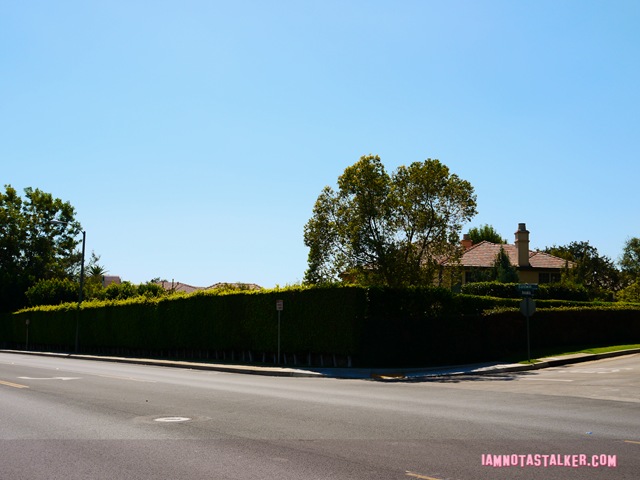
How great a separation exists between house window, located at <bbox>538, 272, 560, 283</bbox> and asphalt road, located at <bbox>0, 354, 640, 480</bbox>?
52.0 metres

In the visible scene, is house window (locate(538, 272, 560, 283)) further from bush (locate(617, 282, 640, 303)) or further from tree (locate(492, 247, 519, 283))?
tree (locate(492, 247, 519, 283))

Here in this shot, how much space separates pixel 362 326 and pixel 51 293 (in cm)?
4750

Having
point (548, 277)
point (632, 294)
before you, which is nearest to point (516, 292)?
Answer: point (548, 277)

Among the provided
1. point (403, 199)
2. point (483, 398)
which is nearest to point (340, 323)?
point (483, 398)

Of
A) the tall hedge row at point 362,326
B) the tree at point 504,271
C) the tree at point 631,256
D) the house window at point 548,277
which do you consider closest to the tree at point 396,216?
the tall hedge row at point 362,326

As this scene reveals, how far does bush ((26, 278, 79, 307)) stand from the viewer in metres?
64.8

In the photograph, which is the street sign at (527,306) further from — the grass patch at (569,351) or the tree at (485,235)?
the tree at (485,235)

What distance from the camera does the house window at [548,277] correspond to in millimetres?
67250

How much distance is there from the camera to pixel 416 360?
1085 inches

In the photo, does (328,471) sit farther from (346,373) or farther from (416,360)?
(416,360)

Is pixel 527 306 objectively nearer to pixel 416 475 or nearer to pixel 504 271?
pixel 416 475

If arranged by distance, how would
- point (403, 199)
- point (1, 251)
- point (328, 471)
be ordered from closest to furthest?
1. point (328, 471)
2. point (403, 199)
3. point (1, 251)

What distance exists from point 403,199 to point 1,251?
2343 inches

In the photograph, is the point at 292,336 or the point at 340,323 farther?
the point at 292,336
